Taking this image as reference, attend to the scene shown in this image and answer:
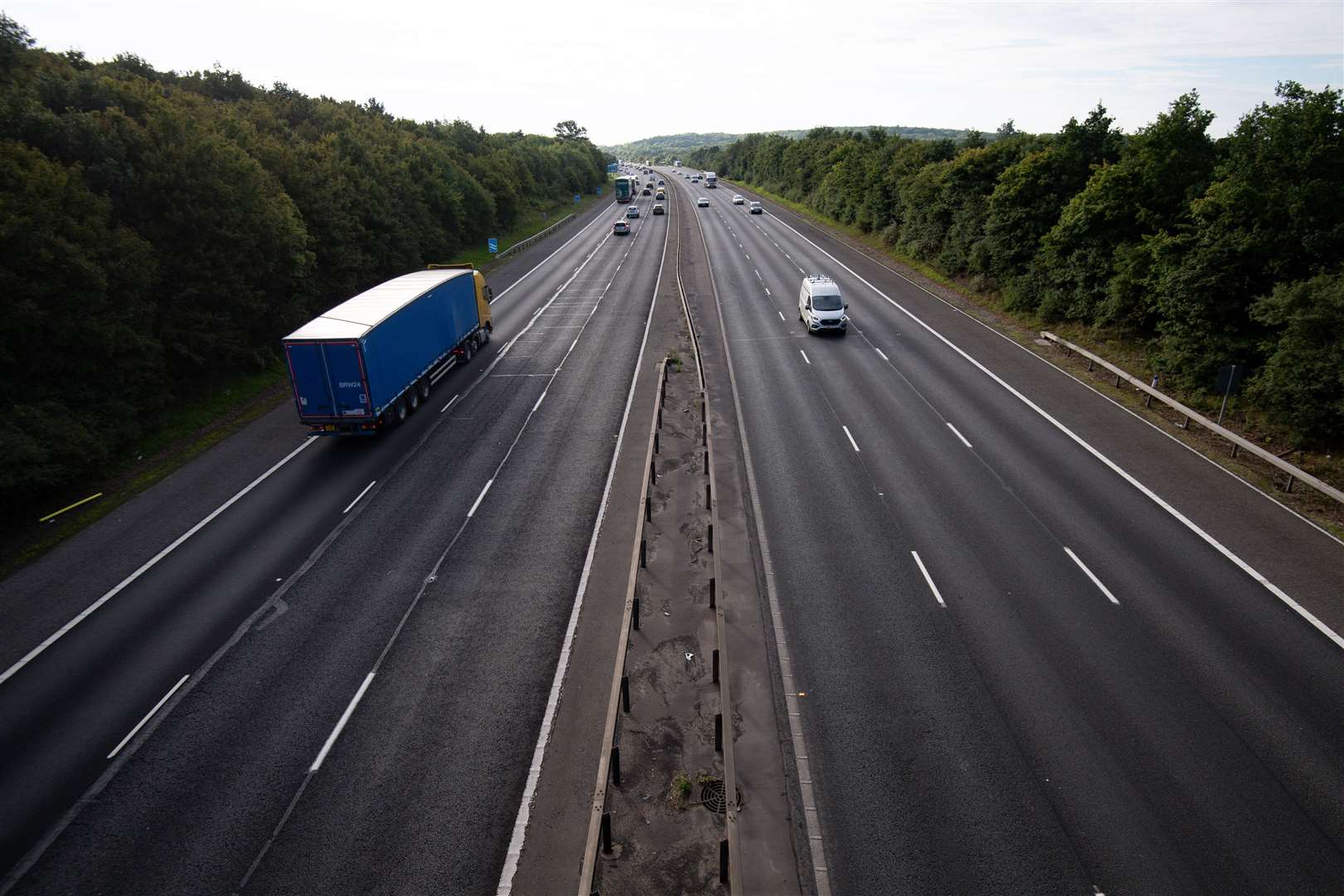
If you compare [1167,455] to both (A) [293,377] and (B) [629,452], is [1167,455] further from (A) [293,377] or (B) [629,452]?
(A) [293,377]

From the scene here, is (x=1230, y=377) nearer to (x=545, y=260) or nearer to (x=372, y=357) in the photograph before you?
(x=372, y=357)

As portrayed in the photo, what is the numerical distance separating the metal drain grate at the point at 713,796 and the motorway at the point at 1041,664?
54.4 inches

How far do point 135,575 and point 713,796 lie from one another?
1476 cm

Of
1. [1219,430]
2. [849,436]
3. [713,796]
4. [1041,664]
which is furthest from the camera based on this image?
[849,436]

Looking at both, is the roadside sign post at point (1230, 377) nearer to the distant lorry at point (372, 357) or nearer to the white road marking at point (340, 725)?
the white road marking at point (340, 725)

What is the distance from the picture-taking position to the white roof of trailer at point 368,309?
2141cm

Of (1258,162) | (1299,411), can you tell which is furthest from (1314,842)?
(1258,162)

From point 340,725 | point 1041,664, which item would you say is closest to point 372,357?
point 340,725

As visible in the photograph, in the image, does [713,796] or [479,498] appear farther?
[479,498]

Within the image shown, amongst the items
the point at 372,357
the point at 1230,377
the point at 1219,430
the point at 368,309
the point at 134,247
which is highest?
the point at 134,247

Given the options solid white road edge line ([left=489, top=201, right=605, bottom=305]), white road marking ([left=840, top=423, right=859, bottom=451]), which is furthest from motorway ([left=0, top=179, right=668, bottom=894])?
solid white road edge line ([left=489, top=201, right=605, bottom=305])

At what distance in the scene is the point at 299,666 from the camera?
1291 centimetres

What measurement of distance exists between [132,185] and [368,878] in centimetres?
2686

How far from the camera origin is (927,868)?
28.7 ft
